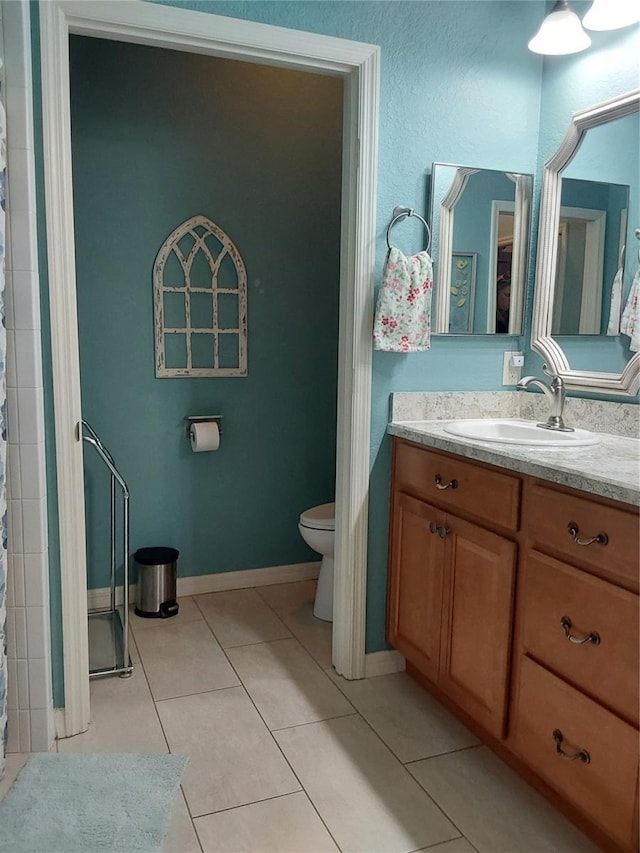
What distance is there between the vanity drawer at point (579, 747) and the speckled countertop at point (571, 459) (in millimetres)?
495

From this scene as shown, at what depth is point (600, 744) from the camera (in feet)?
4.99

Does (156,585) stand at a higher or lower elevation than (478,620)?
lower

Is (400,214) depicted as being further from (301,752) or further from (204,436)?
(301,752)

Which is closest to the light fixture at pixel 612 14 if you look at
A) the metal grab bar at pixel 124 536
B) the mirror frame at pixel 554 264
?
the mirror frame at pixel 554 264

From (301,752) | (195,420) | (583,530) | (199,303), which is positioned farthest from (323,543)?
(583,530)

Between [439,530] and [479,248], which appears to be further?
[479,248]

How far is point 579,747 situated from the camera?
1.59 m

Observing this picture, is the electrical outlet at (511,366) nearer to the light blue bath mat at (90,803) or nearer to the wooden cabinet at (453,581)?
the wooden cabinet at (453,581)

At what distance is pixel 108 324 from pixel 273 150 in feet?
3.56

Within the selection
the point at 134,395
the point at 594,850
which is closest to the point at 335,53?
the point at 134,395

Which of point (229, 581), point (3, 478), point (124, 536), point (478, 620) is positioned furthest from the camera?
point (229, 581)

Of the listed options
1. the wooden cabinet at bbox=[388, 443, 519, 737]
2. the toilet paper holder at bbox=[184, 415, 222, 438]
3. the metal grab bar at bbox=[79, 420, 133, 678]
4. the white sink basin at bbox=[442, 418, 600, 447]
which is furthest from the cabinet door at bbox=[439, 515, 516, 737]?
the toilet paper holder at bbox=[184, 415, 222, 438]

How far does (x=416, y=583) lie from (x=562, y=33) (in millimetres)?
1815

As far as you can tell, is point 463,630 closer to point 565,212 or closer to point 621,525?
point 621,525
